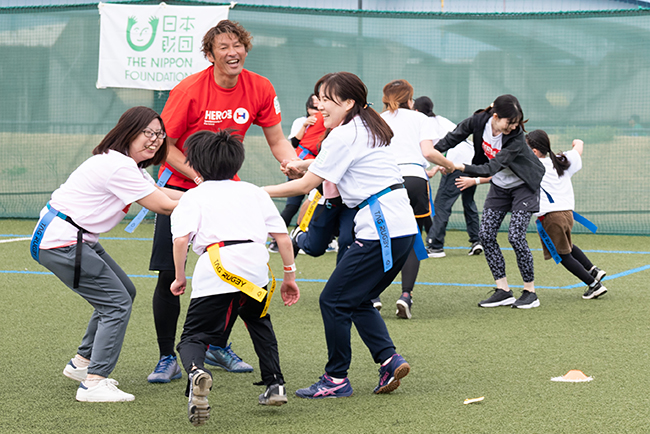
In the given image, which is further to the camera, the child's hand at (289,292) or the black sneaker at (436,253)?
the black sneaker at (436,253)

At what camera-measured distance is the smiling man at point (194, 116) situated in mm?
4156

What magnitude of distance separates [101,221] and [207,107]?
0.87 metres

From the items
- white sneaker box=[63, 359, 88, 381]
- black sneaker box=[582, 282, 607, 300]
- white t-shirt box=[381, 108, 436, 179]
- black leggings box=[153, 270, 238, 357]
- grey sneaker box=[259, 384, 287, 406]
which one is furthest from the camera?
black sneaker box=[582, 282, 607, 300]

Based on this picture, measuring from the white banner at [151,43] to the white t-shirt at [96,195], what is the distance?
705 cm

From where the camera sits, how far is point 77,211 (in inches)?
149

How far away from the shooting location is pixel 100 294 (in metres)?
3.85

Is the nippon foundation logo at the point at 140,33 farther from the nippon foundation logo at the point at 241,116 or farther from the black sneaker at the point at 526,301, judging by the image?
the nippon foundation logo at the point at 241,116

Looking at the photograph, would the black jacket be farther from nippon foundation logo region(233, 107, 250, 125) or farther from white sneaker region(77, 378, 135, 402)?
white sneaker region(77, 378, 135, 402)

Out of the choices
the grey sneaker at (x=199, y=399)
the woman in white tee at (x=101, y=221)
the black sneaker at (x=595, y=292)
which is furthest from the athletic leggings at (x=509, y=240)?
the grey sneaker at (x=199, y=399)

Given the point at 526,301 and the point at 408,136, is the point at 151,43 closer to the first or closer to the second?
the point at 408,136

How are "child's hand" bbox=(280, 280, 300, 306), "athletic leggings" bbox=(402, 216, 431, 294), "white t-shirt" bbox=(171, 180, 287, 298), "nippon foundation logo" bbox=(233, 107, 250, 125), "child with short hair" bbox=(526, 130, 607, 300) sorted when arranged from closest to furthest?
"white t-shirt" bbox=(171, 180, 287, 298), "child's hand" bbox=(280, 280, 300, 306), "nippon foundation logo" bbox=(233, 107, 250, 125), "athletic leggings" bbox=(402, 216, 431, 294), "child with short hair" bbox=(526, 130, 607, 300)

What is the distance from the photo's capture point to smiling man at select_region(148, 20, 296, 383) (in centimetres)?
416

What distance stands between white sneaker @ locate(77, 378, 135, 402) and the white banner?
7.39 metres

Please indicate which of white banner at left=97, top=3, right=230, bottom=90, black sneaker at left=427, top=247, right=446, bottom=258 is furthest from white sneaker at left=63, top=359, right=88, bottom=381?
white banner at left=97, top=3, right=230, bottom=90
